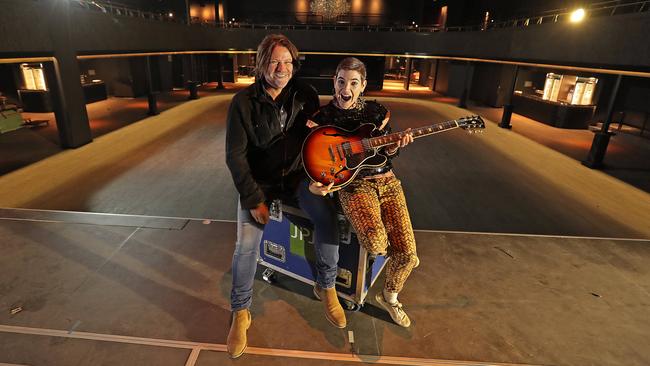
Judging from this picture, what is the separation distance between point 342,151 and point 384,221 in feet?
2.17

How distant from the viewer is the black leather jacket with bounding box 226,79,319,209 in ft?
8.14

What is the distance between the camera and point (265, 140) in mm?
2596

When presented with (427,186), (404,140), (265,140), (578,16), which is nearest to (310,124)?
(265,140)

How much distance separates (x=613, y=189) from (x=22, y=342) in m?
8.95

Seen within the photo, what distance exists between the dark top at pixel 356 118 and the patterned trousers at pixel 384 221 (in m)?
0.10

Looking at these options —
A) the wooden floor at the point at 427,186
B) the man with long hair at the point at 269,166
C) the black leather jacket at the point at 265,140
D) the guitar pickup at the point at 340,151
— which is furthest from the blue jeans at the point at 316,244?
the wooden floor at the point at 427,186

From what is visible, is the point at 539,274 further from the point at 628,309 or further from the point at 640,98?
the point at 640,98

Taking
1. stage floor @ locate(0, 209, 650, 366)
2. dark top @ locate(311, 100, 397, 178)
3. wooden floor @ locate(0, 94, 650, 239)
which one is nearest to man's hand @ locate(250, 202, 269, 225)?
dark top @ locate(311, 100, 397, 178)

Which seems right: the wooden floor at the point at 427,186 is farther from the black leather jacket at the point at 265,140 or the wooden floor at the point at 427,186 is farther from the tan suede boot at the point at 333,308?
the black leather jacket at the point at 265,140

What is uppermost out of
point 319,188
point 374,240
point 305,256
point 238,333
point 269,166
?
point 269,166

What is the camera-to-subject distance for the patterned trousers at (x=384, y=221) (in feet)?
8.97

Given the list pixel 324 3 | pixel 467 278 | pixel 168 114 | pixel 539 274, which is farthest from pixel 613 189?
pixel 324 3

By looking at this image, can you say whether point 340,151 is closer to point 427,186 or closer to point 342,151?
point 342,151

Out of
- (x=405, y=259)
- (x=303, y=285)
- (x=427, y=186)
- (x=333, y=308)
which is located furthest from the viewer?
(x=427, y=186)
